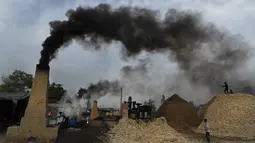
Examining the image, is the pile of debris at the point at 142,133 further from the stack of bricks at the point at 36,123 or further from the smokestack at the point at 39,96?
the smokestack at the point at 39,96

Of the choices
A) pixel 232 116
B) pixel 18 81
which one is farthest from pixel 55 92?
pixel 232 116

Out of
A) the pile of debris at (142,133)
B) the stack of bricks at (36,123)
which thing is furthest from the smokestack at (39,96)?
the pile of debris at (142,133)

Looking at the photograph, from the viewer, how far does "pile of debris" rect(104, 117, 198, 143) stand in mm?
13617

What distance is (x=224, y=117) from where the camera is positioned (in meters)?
22.3

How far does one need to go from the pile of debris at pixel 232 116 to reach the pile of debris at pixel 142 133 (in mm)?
6408

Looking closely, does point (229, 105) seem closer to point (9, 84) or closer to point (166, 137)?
point (166, 137)

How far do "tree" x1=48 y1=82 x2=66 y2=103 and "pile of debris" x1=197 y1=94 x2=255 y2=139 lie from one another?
2198 centimetres

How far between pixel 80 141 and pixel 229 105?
57.4ft

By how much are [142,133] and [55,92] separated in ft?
76.8

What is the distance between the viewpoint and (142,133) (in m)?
14.8

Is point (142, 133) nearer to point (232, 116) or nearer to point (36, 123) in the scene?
point (36, 123)

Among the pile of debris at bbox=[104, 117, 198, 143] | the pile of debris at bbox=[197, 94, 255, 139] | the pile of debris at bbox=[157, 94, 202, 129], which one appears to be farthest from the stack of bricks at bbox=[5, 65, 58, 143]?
the pile of debris at bbox=[197, 94, 255, 139]

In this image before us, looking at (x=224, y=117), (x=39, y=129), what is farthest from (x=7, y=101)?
(x=224, y=117)

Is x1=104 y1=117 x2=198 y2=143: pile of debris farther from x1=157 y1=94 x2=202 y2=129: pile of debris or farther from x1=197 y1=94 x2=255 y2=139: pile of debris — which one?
x1=197 y1=94 x2=255 y2=139: pile of debris
